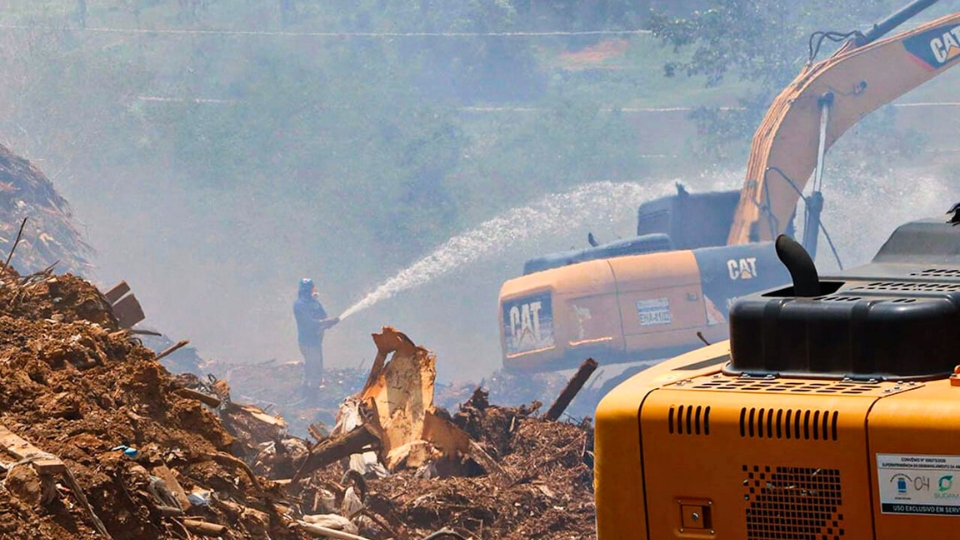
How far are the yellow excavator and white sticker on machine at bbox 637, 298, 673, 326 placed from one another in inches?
915

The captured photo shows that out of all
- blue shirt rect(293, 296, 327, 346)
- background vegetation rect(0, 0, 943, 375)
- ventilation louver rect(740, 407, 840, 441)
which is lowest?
ventilation louver rect(740, 407, 840, 441)

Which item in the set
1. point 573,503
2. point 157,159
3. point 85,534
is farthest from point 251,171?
point 85,534

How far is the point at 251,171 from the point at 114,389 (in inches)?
1690

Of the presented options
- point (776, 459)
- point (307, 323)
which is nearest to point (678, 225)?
point (307, 323)

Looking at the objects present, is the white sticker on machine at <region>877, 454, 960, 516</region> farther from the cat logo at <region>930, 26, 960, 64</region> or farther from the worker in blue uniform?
the worker in blue uniform

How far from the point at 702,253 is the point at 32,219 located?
13.3 meters

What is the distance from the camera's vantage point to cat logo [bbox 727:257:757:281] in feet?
82.5

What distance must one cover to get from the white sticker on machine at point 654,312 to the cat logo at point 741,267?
1608mm

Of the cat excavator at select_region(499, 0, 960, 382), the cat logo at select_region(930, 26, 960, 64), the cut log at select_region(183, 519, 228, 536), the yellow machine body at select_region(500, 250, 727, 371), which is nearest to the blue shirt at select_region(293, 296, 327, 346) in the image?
the cat excavator at select_region(499, 0, 960, 382)

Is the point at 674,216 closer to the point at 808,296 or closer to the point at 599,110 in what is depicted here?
the point at 599,110

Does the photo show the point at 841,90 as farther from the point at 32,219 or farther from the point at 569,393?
the point at 32,219

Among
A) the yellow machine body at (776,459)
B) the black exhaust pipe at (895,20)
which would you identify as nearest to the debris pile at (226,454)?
the yellow machine body at (776,459)

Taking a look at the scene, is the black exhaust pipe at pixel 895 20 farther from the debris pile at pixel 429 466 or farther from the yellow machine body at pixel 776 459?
the yellow machine body at pixel 776 459

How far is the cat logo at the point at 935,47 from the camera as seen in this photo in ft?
67.5
